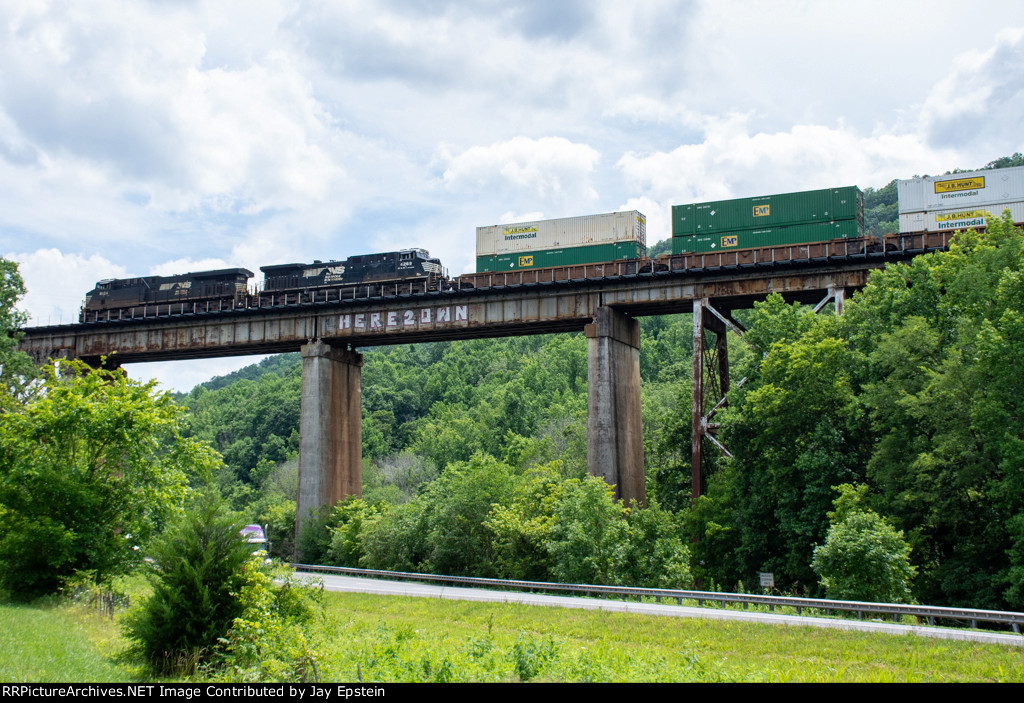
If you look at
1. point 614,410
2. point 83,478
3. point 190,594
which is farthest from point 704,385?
point 190,594

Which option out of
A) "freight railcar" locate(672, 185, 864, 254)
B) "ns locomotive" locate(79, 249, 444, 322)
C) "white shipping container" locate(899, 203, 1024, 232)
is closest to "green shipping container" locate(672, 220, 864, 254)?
"freight railcar" locate(672, 185, 864, 254)

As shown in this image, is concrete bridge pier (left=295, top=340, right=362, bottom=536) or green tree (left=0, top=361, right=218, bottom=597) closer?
green tree (left=0, top=361, right=218, bottom=597)

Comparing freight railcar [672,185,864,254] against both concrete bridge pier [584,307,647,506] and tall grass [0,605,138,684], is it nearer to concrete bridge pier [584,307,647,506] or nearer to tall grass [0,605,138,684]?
concrete bridge pier [584,307,647,506]

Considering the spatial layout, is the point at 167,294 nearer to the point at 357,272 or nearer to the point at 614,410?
the point at 357,272

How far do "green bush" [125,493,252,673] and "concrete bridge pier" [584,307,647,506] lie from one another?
84.6ft

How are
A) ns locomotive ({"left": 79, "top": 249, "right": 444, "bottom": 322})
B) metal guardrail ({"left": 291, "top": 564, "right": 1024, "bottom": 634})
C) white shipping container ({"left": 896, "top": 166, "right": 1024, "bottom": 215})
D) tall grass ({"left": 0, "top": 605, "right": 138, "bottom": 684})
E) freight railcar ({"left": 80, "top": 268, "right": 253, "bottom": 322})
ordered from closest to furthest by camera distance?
1. tall grass ({"left": 0, "top": 605, "right": 138, "bottom": 684})
2. metal guardrail ({"left": 291, "top": 564, "right": 1024, "bottom": 634})
3. white shipping container ({"left": 896, "top": 166, "right": 1024, "bottom": 215})
4. ns locomotive ({"left": 79, "top": 249, "right": 444, "bottom": 322})
5. freight railcar ({"left": 80, "top": 268, "right": 253, "bottom": 322})

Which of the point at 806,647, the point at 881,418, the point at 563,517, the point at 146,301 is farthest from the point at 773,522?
the point at 146,301

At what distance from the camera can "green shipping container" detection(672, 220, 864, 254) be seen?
4128cm

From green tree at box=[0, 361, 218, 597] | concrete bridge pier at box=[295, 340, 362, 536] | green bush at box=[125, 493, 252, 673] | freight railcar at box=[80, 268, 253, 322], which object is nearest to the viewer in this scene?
green bush at box=[125, 493, 252, 673]

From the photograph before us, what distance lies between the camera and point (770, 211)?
42.5 m

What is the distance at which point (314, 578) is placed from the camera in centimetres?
2266

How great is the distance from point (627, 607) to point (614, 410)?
15697 mm

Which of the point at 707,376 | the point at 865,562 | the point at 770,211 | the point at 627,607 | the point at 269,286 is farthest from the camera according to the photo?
the point at 269,286

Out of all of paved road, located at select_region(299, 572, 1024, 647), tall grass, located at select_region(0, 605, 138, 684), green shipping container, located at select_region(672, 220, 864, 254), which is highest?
green shipping container, located at select_region(672, 220, 864, 254)
